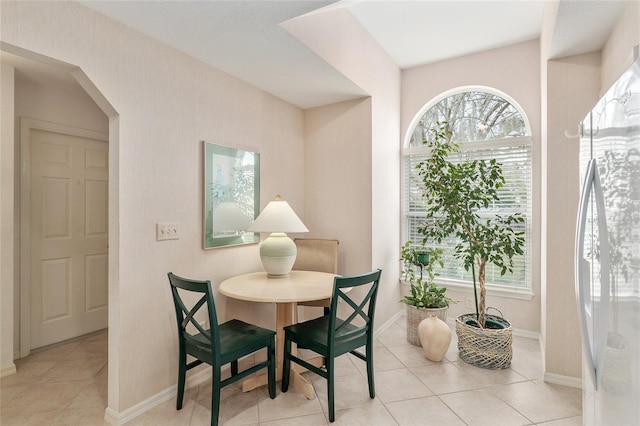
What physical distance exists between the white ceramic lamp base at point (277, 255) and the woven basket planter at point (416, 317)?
1319 millimetres

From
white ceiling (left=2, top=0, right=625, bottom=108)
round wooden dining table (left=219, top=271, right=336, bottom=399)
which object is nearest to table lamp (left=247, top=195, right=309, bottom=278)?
round wooden dining table (left=219, top=271, right=336, bottom=399)

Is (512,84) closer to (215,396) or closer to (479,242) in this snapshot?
(479,242)

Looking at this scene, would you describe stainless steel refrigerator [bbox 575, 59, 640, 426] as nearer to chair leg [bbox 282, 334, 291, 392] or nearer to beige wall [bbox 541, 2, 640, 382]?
beige wall [bbox 541, 2, 640, 382]

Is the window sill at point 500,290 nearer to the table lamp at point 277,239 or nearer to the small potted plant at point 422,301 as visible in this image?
the small potted plant at point 422,301

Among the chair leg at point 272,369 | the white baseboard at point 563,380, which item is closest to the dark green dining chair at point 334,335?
the chair leg at point 272,369

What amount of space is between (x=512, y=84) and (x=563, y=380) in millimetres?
2682

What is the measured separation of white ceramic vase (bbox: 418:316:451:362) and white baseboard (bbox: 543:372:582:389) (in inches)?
27.0

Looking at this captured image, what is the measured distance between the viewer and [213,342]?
188 centimetres

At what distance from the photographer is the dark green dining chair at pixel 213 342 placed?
187cm

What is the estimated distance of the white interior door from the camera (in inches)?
121

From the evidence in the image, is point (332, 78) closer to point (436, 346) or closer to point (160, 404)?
point (436, 346)

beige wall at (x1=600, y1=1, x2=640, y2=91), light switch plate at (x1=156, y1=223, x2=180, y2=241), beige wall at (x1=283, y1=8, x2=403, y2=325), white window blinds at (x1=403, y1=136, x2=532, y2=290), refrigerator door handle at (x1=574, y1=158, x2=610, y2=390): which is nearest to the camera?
refrigerator door handle at (x1=574, y1=158, x2=610, y2=390)

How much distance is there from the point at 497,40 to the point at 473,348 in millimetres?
2894

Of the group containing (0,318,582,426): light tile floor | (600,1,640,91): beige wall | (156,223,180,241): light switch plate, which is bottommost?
(0,318,582,426): light tile floor
